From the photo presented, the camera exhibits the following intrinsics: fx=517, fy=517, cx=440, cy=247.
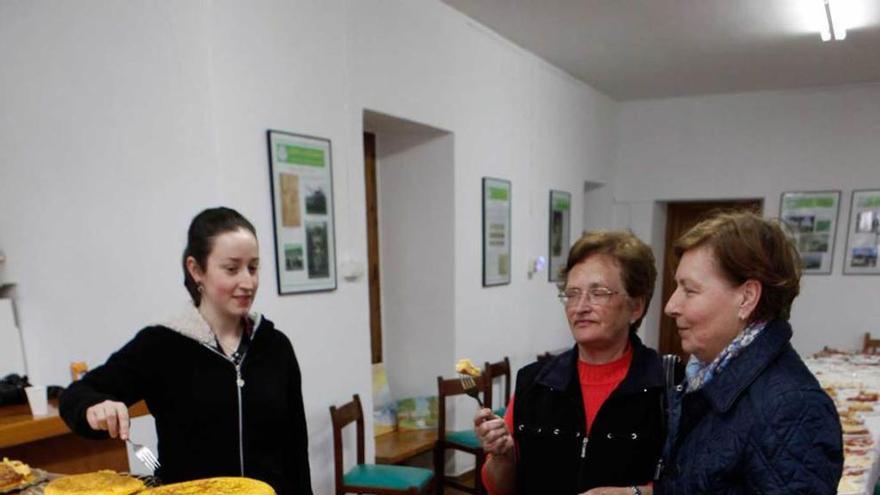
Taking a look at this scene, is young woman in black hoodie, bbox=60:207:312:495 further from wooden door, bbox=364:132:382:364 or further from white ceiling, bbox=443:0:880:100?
Answer: white ceiling, bbox=443:0:880:100

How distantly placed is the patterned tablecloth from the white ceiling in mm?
2227

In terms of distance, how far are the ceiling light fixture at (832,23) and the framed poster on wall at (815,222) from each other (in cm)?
189

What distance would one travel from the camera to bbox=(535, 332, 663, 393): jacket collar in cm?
110

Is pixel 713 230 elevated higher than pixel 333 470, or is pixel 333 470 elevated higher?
pixel 713 230

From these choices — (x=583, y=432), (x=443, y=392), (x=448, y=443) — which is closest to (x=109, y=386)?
(x=583, y=432)

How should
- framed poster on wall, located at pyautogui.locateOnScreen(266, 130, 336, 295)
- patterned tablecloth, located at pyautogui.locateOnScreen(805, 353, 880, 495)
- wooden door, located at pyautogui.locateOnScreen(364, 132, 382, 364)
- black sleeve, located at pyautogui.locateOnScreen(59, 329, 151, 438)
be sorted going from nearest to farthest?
1. black sleeve, located at pyautogui.locateOnScreen(59, 329, 151, 438)
2. patterned tablecloth, located at pyautogui.locateOnScreen(805, 353, 880, 495)
3. framed poster on wall, located at pyautogui.locateOnScreen(266, 130, 336, 295)
4. wooden door, located at pyautogui.locateOnScreen(364, 132, 382, 364)

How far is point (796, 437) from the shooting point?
0.82 m

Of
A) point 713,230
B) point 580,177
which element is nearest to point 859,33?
point 580,177

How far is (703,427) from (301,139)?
1863mm

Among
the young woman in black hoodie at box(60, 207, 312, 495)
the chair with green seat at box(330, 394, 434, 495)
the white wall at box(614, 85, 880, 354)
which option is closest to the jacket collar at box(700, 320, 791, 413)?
the young woman in black hoodie at box(60, 207, 312, 495)

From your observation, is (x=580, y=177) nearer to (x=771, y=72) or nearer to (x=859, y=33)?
(x=771, y=72)

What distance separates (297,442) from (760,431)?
3.62ft

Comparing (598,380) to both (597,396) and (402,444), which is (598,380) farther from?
(402,444)

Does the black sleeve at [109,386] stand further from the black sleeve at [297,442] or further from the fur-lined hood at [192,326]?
the black sleeve at [297,442]
